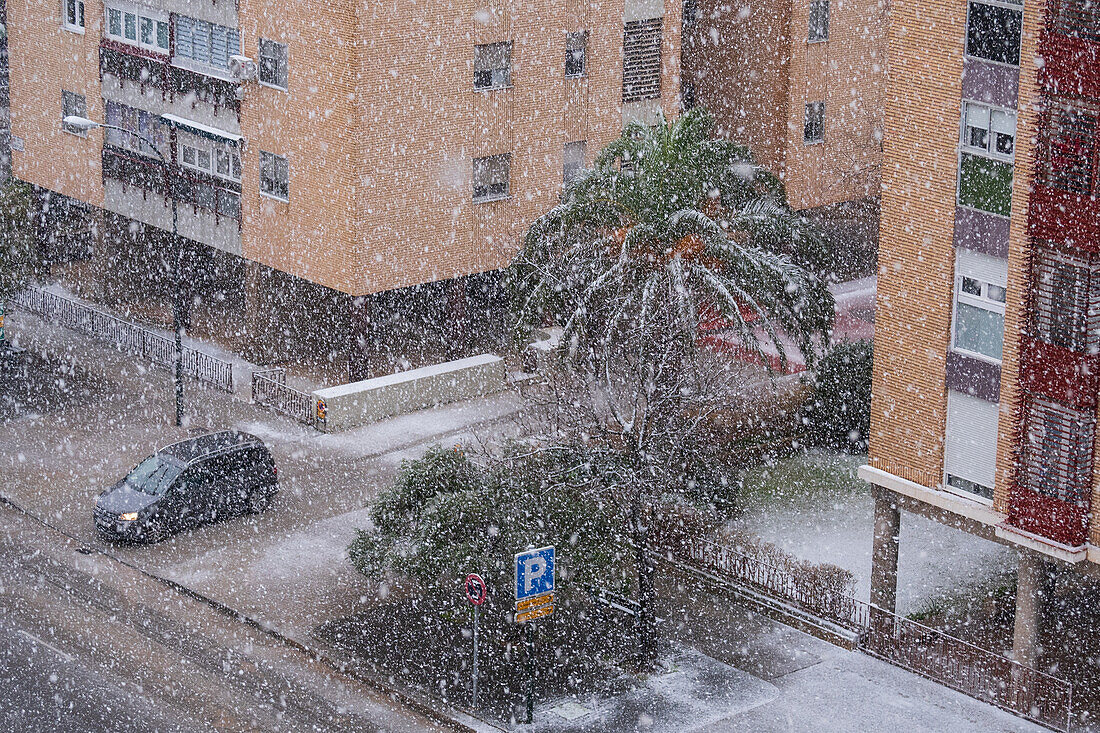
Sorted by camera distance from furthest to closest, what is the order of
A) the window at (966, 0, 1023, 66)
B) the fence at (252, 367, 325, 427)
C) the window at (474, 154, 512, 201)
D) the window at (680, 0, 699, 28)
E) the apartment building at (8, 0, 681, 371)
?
the window at (680, 0, 699, 28), the window at (474, 154, 512, 201), the apartment building at (8, 0, 681, 371), the fence at (252, 367, 325, 427), the window at (966, 0, 1023, 66)

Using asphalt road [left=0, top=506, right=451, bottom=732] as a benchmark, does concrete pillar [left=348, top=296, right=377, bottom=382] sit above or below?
above

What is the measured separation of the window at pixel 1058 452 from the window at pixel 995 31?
17.4 feet

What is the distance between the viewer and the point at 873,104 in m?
51.1

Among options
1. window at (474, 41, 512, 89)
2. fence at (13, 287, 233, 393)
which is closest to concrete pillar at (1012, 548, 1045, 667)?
window at (474, 41, 512, 89)

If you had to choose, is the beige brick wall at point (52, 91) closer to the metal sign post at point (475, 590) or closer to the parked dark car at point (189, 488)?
the parked dark car at point (189, 488)

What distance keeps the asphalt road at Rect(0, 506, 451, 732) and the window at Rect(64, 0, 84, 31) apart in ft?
65.0

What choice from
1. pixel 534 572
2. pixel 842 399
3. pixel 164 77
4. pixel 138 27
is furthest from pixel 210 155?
pixel 534 572

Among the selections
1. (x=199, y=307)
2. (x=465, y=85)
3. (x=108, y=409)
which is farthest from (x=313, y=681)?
(x=199, y=307)

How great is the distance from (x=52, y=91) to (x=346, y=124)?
13.3 meters

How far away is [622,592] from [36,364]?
2036cm

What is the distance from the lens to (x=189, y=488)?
3369 cm

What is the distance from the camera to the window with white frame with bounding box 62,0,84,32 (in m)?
47.0

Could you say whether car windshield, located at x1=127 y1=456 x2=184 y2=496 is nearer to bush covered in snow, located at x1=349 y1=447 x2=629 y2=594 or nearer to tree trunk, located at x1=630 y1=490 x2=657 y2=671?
bush covered in snow, located at x1=349 y1=447 x2=629 y2=594

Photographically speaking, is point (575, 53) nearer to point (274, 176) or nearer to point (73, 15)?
point (274, 176)
